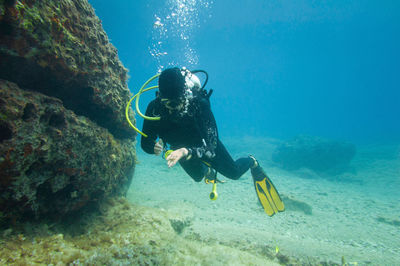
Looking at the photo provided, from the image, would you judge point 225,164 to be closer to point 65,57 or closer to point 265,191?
point 265,191

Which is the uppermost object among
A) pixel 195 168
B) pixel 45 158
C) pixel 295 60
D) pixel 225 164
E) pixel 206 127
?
pixel 295 60

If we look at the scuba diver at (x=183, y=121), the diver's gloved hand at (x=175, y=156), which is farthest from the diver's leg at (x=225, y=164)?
the diver's gloved hand at (x=175, y=156)

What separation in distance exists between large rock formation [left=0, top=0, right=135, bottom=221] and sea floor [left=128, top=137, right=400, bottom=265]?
7.97ft

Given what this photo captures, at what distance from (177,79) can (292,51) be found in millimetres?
107320

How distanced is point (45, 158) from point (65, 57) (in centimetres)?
177

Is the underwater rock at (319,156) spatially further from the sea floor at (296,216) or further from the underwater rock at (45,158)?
the underwater rock at (45,158)

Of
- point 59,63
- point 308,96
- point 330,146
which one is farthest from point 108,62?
point 308,96

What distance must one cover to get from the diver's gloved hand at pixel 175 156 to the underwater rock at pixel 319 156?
2009 centimetres

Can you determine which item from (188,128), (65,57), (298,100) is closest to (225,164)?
(188,128)

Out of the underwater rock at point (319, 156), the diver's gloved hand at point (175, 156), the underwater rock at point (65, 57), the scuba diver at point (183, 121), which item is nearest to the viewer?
the diver's gloved hand at point (175, 156)

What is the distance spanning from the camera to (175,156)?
2.34m

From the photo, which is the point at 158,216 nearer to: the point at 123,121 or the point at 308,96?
the point at 123,121

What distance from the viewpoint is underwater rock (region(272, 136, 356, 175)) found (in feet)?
63.0

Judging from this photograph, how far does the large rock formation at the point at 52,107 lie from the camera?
2.14 meters
